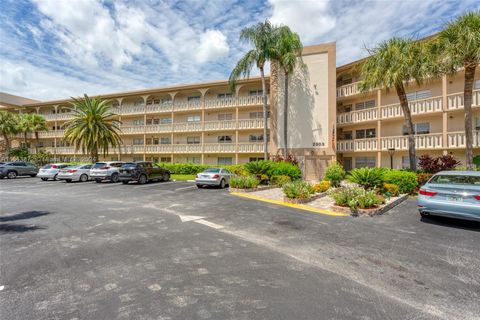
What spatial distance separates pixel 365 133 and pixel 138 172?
2101cm

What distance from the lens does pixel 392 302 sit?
359 cm

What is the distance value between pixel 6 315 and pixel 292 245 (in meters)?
5.21

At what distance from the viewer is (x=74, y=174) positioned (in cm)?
2227

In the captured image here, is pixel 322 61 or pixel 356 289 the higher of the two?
pixel 322 61

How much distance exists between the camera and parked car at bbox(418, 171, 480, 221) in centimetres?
701

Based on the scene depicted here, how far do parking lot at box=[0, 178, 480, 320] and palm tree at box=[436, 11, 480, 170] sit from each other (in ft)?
29.7

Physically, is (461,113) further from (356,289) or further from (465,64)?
(356,289)

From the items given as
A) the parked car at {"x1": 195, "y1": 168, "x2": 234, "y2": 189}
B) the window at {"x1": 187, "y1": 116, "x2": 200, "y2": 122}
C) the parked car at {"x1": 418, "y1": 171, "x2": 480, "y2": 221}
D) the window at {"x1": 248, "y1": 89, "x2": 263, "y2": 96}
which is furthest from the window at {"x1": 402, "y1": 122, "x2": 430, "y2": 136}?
the window at {"x1": 187, "y1": 116, "x2": 200, "y2": 122}

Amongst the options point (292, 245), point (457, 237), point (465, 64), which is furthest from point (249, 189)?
point (465, 64)

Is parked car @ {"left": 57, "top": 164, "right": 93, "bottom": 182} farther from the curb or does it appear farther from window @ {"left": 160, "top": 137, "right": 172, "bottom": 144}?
the curb

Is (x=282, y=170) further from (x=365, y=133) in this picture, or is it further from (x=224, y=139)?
(x=224, y=139)

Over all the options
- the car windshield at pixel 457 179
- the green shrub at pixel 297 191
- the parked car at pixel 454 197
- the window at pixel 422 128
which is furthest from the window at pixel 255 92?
the parked car at pixel 454 197

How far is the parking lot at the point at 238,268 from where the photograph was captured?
3.40 metres

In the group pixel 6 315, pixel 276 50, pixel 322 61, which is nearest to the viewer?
pixel 6 315
